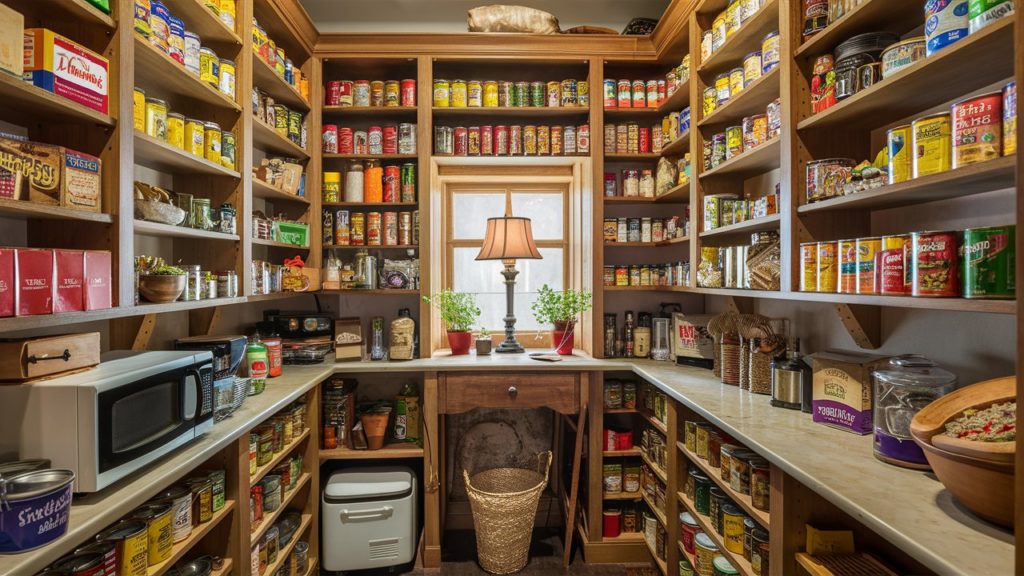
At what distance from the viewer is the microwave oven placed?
1.13 meters

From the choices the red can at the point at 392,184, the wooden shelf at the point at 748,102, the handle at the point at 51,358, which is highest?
the wooden shelf at the point at 748,102

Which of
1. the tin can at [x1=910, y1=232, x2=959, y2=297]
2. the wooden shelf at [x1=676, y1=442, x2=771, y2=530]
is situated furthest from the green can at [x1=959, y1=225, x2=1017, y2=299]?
the wooden shelf at [x1=676, y1=442, x2=771, y2=530]

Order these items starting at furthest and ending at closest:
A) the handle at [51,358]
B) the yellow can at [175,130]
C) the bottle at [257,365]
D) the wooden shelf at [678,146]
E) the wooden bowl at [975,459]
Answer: the wooden shelf at [678,146] < the bottle at [257,365] < the yellow can at [175,130] < the handle at [51,358] < the wooden bowl at [975,459]

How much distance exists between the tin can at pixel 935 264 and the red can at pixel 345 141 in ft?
8.75

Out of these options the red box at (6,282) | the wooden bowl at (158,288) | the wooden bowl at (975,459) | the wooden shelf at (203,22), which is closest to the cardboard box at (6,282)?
the red box at (6,282)

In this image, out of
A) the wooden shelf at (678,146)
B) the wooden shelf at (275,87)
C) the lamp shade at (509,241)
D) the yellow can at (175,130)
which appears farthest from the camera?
the lamp shade at (509,241)

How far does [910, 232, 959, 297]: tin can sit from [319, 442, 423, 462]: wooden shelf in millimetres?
2320

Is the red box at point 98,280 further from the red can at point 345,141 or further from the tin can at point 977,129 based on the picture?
the tin can at point 977,129

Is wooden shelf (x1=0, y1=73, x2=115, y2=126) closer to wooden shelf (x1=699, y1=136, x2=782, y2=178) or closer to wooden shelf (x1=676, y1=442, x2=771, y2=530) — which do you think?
wooden shelf (x1=699, y1=136, x2=782, y2=178)

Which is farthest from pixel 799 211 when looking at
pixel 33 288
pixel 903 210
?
pixel 33 288

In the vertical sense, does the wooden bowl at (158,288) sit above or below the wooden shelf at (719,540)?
above

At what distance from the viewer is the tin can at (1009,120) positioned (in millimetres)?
974

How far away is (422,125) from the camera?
2869 millimetres

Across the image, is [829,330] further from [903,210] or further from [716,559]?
[716,559]
